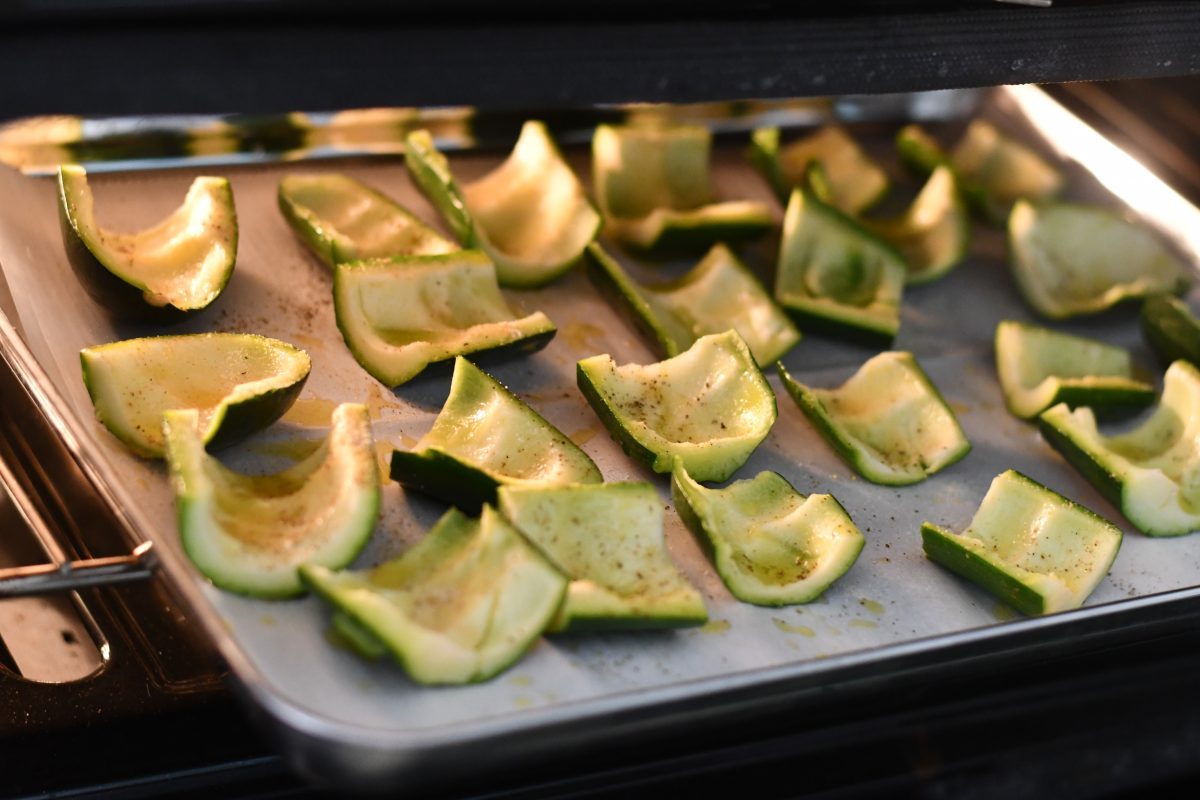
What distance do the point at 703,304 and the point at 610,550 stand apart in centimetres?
68

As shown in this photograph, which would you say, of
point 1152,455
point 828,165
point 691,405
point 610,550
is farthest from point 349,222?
point 1152,455

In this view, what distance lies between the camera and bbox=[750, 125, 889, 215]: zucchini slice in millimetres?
2451

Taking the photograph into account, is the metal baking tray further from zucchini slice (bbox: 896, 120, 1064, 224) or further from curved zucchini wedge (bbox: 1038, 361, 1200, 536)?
zucchini slice (bbox: 896, 120, 1064, 224)

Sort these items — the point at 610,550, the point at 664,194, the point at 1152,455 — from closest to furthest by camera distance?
the point at 610,550 < the point at 1152,455 < the point at 664,194

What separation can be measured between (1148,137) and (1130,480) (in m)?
1.40

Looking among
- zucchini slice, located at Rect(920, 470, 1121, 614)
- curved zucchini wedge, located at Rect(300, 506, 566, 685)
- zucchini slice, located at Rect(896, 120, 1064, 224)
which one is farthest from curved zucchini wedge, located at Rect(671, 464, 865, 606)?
zucchini slice, located at Rect(896, 120, 1064, 224)

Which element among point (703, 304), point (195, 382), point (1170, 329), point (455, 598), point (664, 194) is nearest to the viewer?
point (455, 598)

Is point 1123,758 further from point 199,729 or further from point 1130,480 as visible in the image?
point 199,729

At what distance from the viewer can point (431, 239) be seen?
6.64 feet

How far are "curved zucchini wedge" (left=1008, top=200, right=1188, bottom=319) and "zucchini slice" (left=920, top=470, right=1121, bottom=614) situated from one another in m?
0.64

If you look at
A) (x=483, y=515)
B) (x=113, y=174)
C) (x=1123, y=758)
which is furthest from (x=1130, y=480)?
(x=113, y=174)

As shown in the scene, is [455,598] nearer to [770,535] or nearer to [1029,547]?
[770,535]

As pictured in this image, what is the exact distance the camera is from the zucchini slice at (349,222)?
1.99m

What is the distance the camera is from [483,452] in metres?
1.66
